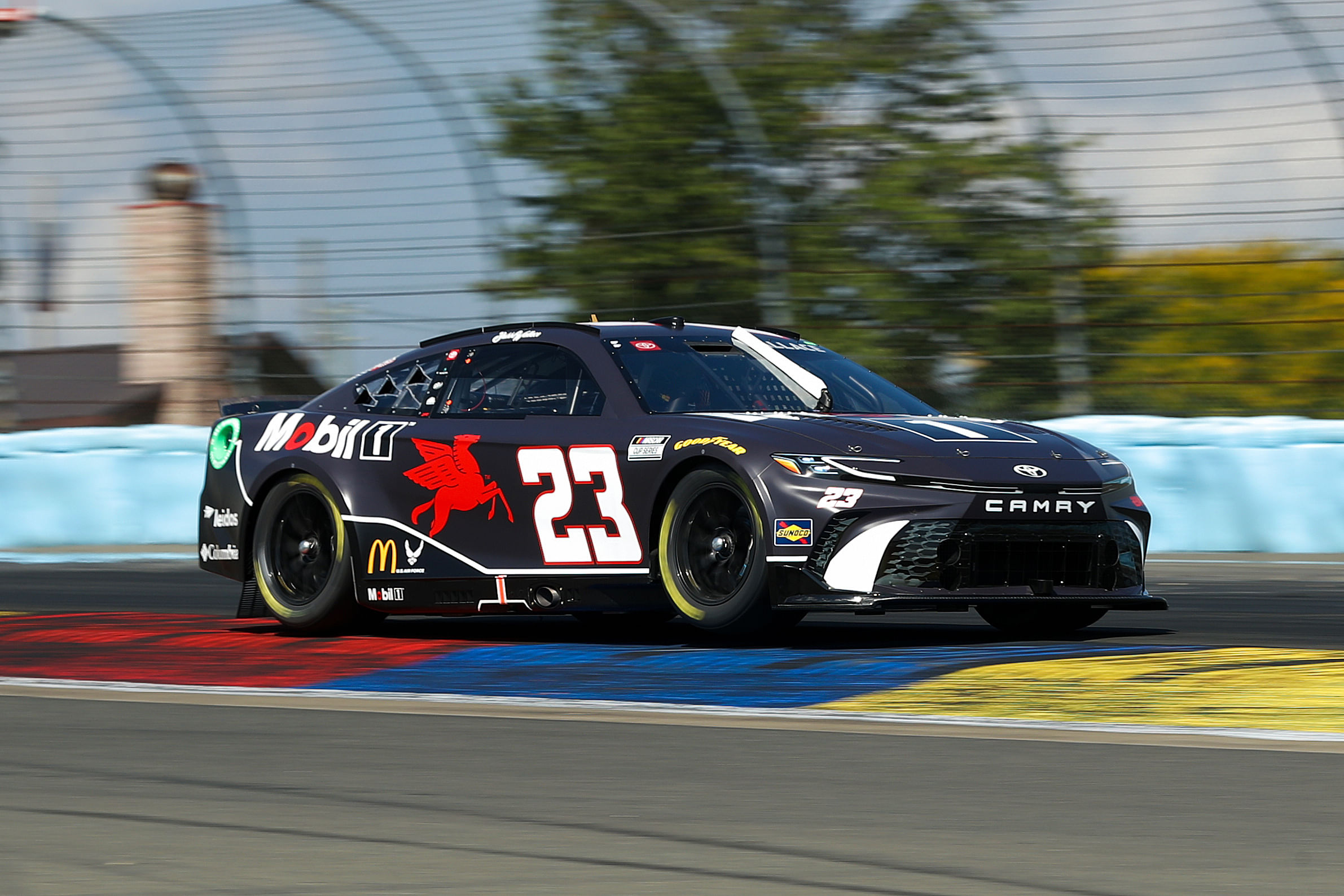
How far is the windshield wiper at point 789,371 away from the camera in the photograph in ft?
30.0

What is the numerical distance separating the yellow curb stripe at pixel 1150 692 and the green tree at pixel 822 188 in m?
7.15

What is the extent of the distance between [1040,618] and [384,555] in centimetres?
276

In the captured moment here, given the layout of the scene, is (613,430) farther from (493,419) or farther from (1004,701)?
(1004,701)

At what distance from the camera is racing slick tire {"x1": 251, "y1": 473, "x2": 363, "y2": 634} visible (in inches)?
374

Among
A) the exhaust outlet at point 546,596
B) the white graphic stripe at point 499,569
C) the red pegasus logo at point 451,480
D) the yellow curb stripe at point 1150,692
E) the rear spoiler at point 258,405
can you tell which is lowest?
the yellow curb stripe at point 1150,692

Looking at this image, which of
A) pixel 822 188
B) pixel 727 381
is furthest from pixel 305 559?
pixel 822 188

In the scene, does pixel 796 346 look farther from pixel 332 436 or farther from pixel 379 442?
pixel 332 436

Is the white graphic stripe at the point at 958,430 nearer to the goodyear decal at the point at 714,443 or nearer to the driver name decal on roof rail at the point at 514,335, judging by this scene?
the goodyear decal at the point at 714,443

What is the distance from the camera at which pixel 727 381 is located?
9.15 m

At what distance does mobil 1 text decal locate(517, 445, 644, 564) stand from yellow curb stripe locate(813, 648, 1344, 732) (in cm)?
161

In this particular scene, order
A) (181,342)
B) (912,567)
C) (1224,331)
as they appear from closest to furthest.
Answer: (912,567) → (1224,331) → (181,342)

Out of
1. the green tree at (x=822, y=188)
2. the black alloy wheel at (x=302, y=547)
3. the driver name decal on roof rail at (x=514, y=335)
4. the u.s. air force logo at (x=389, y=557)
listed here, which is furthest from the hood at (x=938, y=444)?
the green tree at (x=822, y=188)

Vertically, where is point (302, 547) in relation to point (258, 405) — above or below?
below

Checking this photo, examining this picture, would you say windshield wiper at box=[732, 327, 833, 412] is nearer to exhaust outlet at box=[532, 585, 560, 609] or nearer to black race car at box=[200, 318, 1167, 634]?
black race car at box=[200, 318, 1167, 634]
